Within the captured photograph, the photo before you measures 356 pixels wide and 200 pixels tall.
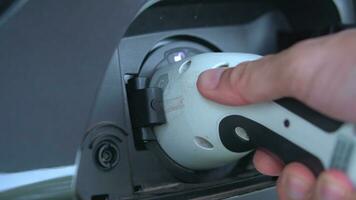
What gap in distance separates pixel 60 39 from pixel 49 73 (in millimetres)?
48

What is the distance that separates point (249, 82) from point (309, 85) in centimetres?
9

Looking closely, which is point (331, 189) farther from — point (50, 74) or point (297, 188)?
point (50, 74)

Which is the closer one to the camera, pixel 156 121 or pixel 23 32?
pixel 23 32

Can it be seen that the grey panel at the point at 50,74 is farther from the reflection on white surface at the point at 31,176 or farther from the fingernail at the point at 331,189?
the fingernail at the point at 331,189

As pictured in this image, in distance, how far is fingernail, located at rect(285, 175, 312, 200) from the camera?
757 mm

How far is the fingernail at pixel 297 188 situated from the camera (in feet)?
2.48

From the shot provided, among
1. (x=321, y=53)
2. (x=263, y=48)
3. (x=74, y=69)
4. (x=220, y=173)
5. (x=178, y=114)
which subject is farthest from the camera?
(x=263, y=48)

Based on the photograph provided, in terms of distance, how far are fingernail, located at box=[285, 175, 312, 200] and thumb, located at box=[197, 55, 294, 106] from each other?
11 centimetres

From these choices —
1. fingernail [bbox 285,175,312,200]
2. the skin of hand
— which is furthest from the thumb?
fingernail [bbox 285,175,312,200]

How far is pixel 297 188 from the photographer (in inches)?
30.3

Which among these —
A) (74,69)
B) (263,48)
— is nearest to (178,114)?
(74,69)

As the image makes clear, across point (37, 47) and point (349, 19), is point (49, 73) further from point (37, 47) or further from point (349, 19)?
point (349, 19)

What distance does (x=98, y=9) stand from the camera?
0.82 m

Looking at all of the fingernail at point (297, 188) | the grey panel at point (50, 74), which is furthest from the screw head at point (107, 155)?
the fingernail at point (297, 188)
